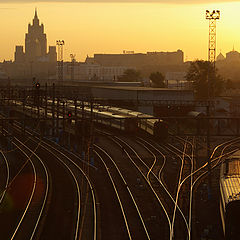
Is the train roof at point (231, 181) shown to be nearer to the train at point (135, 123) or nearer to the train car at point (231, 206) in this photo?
the train car at point (231, 206)

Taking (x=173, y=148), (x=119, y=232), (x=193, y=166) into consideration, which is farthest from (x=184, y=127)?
(x=119, y=232)

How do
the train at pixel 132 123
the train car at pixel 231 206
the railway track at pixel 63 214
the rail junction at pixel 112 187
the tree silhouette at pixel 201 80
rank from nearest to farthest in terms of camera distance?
the train car at pixel 231 206
the railway track at pixel 63 214
the rail junction at pixel 112 187
the train at pixel 132 123
the tree silhouette at pixel 201 80

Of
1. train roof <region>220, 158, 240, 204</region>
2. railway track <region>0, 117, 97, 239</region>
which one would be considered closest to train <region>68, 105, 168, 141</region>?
railway track <region>0, 117, 97, 239</region>

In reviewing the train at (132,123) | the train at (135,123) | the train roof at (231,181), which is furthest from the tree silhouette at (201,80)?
the train roof at (231,181)

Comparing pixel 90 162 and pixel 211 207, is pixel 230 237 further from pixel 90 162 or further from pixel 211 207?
pixel 90 162

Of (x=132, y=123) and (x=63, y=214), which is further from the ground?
(x=132, y=123)

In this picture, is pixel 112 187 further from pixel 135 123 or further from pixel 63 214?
pixel 135 123

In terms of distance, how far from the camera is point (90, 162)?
31078 mm

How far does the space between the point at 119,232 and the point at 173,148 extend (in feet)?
63.0

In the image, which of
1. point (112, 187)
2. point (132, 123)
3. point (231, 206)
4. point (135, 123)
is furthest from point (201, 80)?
point (231, 206)

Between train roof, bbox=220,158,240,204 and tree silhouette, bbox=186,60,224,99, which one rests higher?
tree silhouette, bbox=186,60,224,99

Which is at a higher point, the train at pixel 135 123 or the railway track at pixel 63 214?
the train at pixel 135 123

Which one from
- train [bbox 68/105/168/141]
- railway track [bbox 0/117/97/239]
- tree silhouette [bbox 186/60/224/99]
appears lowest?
railway track [bbox 0/117/97/239]

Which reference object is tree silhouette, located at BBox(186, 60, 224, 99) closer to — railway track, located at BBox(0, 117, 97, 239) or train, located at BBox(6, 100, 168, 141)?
train, located at BBox(6, 100, 168, 141)
